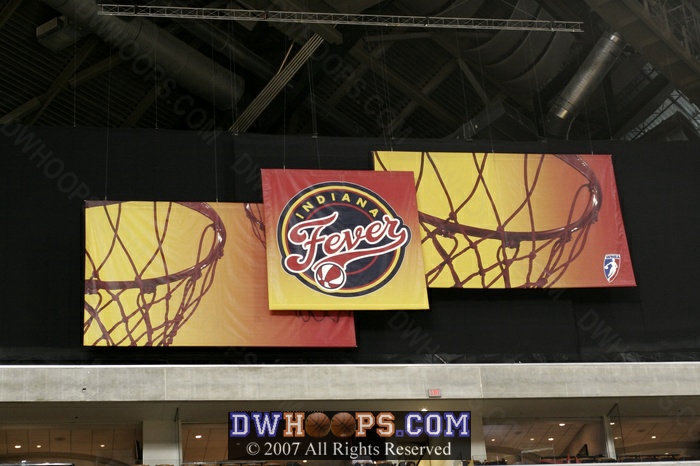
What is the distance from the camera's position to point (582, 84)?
31391 millimetres

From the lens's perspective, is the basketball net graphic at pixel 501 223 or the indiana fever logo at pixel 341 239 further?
the basketball net graphic at pixel 501 223

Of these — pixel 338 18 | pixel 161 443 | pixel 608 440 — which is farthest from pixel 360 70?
pixel 161 443

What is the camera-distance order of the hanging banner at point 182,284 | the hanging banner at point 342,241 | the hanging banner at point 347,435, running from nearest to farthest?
the hanging banner at point 347,435 → the hanging banner at point 182,284 → the hanging banner at point 342,241

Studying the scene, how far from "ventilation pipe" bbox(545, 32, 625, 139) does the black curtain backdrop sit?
4.19m

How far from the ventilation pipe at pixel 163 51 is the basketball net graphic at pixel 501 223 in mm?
6476

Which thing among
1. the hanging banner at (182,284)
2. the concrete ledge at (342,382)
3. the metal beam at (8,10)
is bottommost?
the concrete ledge at (342,382)

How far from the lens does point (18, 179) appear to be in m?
25.2

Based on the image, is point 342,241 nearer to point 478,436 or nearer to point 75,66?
point 478,436

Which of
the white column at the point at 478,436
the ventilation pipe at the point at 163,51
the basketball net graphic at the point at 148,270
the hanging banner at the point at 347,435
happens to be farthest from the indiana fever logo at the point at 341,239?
the ventilation pipe at the point at 163,51

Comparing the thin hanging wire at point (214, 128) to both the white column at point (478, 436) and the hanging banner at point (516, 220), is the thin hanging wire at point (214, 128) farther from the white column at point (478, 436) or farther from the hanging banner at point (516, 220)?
the white column at point (478, 436)

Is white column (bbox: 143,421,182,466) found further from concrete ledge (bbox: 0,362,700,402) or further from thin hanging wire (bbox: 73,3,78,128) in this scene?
thin hanging wire (bbox: 73,3,78,128)

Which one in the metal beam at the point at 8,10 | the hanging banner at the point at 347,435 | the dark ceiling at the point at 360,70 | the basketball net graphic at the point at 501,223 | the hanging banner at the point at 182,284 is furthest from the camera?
the dark ceiling at the point at 360,70

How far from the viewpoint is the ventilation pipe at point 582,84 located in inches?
1214

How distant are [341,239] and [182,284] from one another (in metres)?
4.12
